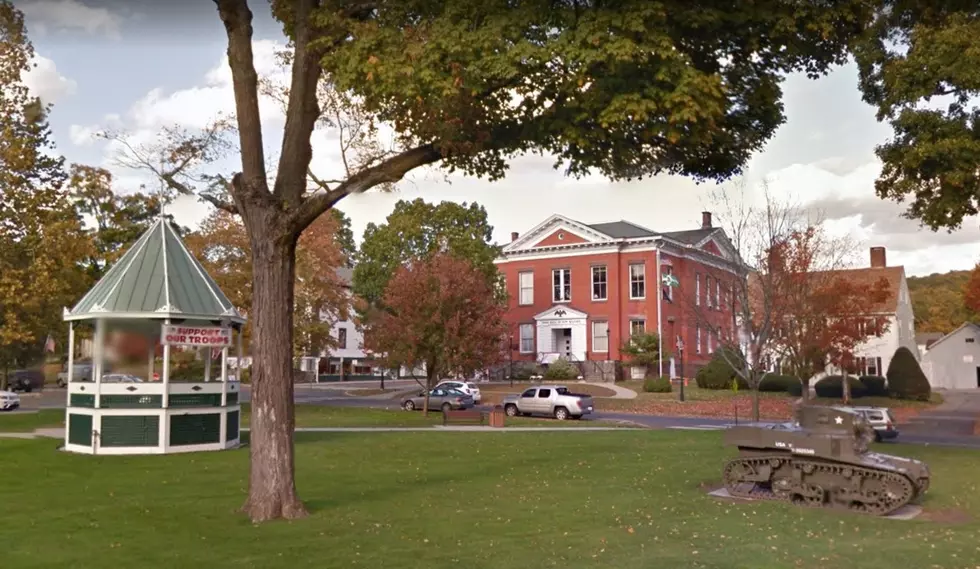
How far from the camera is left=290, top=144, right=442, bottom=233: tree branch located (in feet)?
40.4

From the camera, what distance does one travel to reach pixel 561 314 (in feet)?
193

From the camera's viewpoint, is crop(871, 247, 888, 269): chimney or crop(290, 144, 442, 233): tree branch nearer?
crop(290, 144, 442, 233): tree branch

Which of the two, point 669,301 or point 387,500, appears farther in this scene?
point 669,301

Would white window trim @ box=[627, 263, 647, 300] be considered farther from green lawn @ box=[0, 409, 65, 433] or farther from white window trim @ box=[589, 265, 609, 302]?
green lawn @ box=[0, 409, 65, 433]

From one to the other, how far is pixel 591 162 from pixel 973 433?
24.9 m

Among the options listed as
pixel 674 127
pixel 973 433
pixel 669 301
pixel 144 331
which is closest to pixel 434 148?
pixel 674 127

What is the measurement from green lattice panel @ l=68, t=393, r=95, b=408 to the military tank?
15.6 m

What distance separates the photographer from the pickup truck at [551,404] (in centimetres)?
3634

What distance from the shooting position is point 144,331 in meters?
23.8

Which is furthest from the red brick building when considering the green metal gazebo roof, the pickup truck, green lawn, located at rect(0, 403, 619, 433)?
the green metal gazebo roof

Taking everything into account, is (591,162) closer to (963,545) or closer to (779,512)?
(779,512)

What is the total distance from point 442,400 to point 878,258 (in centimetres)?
5028

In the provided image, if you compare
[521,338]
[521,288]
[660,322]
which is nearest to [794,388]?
[660,322]

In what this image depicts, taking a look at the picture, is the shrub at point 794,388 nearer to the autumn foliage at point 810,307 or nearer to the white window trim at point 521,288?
the autumn foliage at point 810,307
